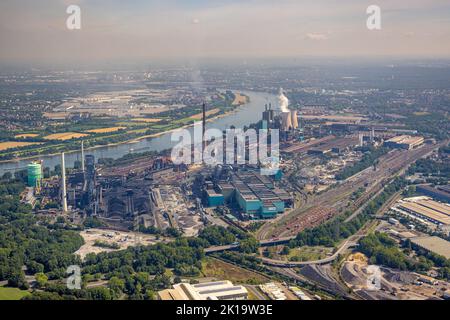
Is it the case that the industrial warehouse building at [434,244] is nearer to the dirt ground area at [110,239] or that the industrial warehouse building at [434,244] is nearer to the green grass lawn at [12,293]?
the dirt ground area at [110,239]

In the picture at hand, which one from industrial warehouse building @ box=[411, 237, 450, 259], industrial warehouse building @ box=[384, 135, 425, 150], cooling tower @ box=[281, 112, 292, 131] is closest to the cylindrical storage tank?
industrial warehouse building @ box=[411, 237, 450, 259]

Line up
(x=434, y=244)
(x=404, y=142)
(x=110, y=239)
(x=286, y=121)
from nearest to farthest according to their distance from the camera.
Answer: (x=434, y=244) < (x=110, y=239) < (x=404, y=142) < (x=286, y=121)

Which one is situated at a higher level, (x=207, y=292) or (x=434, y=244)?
(x=207, y=292)

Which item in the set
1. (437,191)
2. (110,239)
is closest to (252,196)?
(110,239)

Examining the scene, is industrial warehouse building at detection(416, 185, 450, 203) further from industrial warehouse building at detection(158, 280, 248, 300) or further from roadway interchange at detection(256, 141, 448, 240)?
industrial warehouse building at detection(158, 280, 248, 300)

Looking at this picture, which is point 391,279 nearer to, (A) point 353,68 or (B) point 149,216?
(B) point 149,216

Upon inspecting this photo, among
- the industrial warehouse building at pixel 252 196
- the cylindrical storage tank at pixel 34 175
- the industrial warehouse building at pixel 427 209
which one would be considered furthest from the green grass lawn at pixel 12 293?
the industrial warehouse building at pixel 427 209

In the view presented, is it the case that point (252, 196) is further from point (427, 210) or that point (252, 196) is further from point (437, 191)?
point (437, 191)
